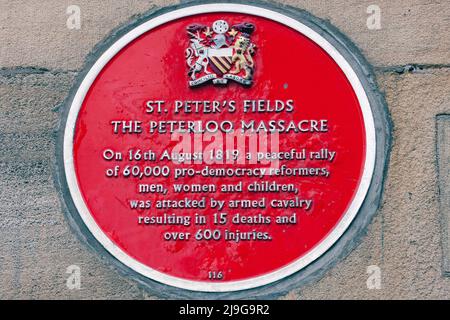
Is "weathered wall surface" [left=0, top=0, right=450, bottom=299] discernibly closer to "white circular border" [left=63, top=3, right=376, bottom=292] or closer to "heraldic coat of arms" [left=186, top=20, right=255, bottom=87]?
"white circular border" [left=63, top=3, right=376, bottom=292]

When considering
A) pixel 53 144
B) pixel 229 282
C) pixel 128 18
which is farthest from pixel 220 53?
pixel 229 282

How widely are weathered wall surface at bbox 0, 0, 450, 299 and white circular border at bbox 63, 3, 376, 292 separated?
11 centimetres

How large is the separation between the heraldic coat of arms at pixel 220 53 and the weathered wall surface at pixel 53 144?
1.11 ft

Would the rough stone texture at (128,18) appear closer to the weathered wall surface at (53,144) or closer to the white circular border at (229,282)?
the weathered wall surface at (53,144)

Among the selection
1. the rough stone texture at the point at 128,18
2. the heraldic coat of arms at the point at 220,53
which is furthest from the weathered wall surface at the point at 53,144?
the heraldic coat of arms at the point at 220,53

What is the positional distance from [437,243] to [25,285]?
227 cm

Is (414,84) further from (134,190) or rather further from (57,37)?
(57,37)

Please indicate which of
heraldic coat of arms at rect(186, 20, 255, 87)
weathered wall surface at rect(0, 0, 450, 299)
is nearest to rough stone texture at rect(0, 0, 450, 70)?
weathered wall surface at rect(0, 0, 450, 299)

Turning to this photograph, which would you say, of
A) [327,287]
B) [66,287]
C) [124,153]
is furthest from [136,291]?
[327,287]

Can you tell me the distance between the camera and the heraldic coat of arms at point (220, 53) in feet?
13.0

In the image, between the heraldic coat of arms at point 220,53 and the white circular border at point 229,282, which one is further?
the heraldic coat of arms at point 220,53

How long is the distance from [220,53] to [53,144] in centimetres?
108

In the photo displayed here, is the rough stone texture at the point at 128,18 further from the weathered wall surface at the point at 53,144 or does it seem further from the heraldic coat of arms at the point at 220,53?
the heraldic coat of arms at the point at 220,53

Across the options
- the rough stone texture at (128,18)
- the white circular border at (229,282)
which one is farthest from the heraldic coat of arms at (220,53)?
the rough stone texture at (128,18)
